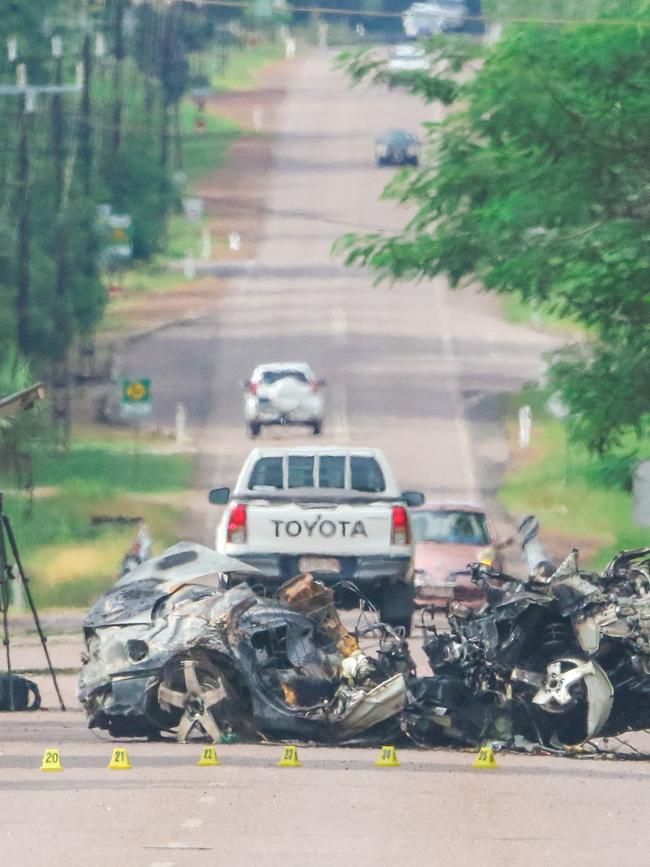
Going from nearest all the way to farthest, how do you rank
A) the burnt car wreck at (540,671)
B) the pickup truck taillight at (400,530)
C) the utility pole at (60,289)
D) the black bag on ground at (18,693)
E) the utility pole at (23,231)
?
the burnt car wreck at (540,671)
the black bag on ground at (18,693)
the pickup truck taillight at (400,530)
the utility pole at (23,231)
the utility pole at (60,289)

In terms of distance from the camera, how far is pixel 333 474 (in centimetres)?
2461

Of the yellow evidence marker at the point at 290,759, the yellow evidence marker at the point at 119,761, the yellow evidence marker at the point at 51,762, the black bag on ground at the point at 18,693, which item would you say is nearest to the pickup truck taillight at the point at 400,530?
the black bag on ground at the point at 18,693

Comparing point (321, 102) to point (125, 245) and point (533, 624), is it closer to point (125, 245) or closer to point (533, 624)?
point (125, 245)

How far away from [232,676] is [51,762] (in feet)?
5.27

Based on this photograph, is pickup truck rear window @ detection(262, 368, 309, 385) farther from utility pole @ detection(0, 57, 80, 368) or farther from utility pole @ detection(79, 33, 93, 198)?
utility pole @ detection(0, 57, 80, 368)

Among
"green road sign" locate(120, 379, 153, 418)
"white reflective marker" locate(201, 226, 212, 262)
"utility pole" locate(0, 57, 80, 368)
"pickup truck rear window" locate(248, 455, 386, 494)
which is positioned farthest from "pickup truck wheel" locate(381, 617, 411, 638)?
"white reflective marker" locate(201, 226, 212, 262)

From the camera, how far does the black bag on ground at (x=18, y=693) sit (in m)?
18.4

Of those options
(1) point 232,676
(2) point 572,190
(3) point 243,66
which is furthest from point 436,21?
(1) point 232,676

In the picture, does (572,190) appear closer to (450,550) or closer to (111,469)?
(450,550)

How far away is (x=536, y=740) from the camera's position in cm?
1597

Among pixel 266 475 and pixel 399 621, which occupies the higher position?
pixel 266 475

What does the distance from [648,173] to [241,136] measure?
195 feet

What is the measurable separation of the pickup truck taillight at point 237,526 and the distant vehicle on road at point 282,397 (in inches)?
1129

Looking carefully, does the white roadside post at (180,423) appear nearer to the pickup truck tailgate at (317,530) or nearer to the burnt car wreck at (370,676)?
the pickup truck tailgate at (317,530)
